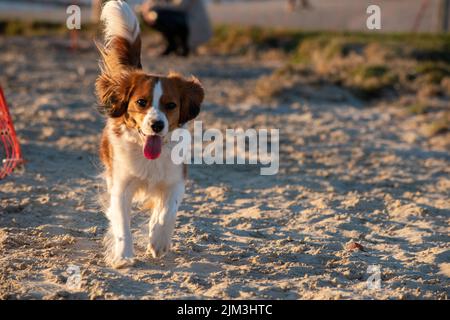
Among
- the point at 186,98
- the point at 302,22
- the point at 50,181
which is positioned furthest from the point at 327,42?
the point at 186,98

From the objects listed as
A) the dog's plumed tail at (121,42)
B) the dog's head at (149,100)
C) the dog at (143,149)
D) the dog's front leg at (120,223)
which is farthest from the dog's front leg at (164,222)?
the dog's plumed tail at (121,42)

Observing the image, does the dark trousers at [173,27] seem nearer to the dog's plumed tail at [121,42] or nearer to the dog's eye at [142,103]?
the dog's plumed tail at [121,42]

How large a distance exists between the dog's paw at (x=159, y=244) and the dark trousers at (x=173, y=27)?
926cm

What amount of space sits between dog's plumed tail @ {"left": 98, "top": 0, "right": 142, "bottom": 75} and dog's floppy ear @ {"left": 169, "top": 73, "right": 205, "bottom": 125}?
58cm

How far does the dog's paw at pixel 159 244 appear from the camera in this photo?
493 cm

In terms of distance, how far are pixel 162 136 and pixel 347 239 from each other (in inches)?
58.6

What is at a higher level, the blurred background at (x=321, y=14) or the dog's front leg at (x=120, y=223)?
the blurred background at (x=321, y=14)

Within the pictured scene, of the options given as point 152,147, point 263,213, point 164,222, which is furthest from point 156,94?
point 263,213

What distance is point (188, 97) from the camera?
5234 mm

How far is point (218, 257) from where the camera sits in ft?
16.6

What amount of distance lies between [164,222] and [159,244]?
0.45 feet

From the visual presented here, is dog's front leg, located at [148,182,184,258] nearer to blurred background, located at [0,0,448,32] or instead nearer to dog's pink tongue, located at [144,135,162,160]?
dog's pink tongue, located at [144,135,162,160]

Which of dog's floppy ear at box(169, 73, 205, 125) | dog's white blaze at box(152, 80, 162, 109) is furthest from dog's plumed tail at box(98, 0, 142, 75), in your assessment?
dog's white blaze at box(152, 80, 162, 109)

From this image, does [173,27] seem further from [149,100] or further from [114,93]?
[149,100]
